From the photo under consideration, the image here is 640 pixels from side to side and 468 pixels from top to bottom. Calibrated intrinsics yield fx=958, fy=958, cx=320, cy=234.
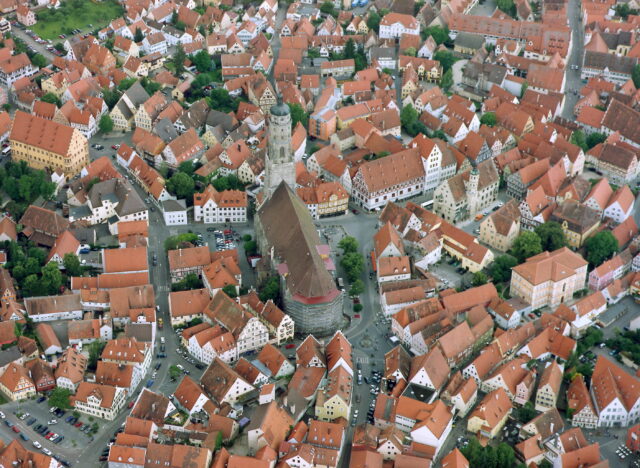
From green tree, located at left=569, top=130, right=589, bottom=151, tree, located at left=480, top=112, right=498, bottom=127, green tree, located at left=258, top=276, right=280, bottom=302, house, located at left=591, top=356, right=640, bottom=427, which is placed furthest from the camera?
tree, located at left=480, top=112, right=498, bottom=127

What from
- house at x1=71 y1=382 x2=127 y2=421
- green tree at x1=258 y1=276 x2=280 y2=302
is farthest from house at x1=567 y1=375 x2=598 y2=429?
house at x1=71 y1=382 x2=127 y2=421

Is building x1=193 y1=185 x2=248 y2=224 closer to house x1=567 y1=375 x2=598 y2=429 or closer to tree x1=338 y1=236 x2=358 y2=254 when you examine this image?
tree x1=338 y1=236 x2=358 y2=254

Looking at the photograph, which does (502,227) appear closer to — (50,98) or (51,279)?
(51,279)

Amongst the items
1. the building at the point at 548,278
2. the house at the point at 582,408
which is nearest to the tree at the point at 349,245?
the building at the point at 548,278

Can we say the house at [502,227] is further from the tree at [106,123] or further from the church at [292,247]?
the tree at [106,123]

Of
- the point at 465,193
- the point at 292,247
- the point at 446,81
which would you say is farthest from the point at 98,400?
the point at 446,81
